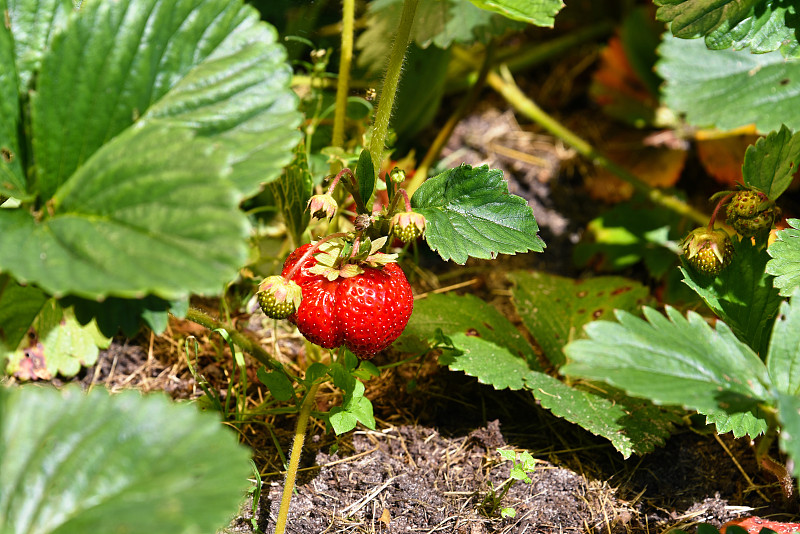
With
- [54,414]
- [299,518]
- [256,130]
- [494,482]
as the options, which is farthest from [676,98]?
[54,414]

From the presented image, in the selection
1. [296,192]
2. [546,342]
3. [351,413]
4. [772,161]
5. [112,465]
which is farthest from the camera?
[546,342]

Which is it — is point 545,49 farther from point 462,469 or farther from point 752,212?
point 462,469

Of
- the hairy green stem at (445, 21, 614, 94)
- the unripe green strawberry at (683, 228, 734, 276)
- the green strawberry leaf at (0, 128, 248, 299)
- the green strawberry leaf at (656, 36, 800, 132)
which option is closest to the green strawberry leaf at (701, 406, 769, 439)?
the unripe green strawberry at (683, 228, 734, 276)

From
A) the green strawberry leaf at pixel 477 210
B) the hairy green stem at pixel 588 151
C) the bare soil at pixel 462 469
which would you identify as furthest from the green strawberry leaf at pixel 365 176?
the hairy green stem at pixel 588 151

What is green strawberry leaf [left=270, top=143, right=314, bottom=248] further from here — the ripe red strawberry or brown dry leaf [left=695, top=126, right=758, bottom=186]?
brown dry leaf [left=695, top=126, right=758, bottom=186]

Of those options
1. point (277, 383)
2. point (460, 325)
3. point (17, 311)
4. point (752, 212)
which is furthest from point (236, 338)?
point (752, 212)

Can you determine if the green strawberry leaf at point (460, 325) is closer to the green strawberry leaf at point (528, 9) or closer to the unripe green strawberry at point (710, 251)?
the unripe green strawberry at point (710, 251)
